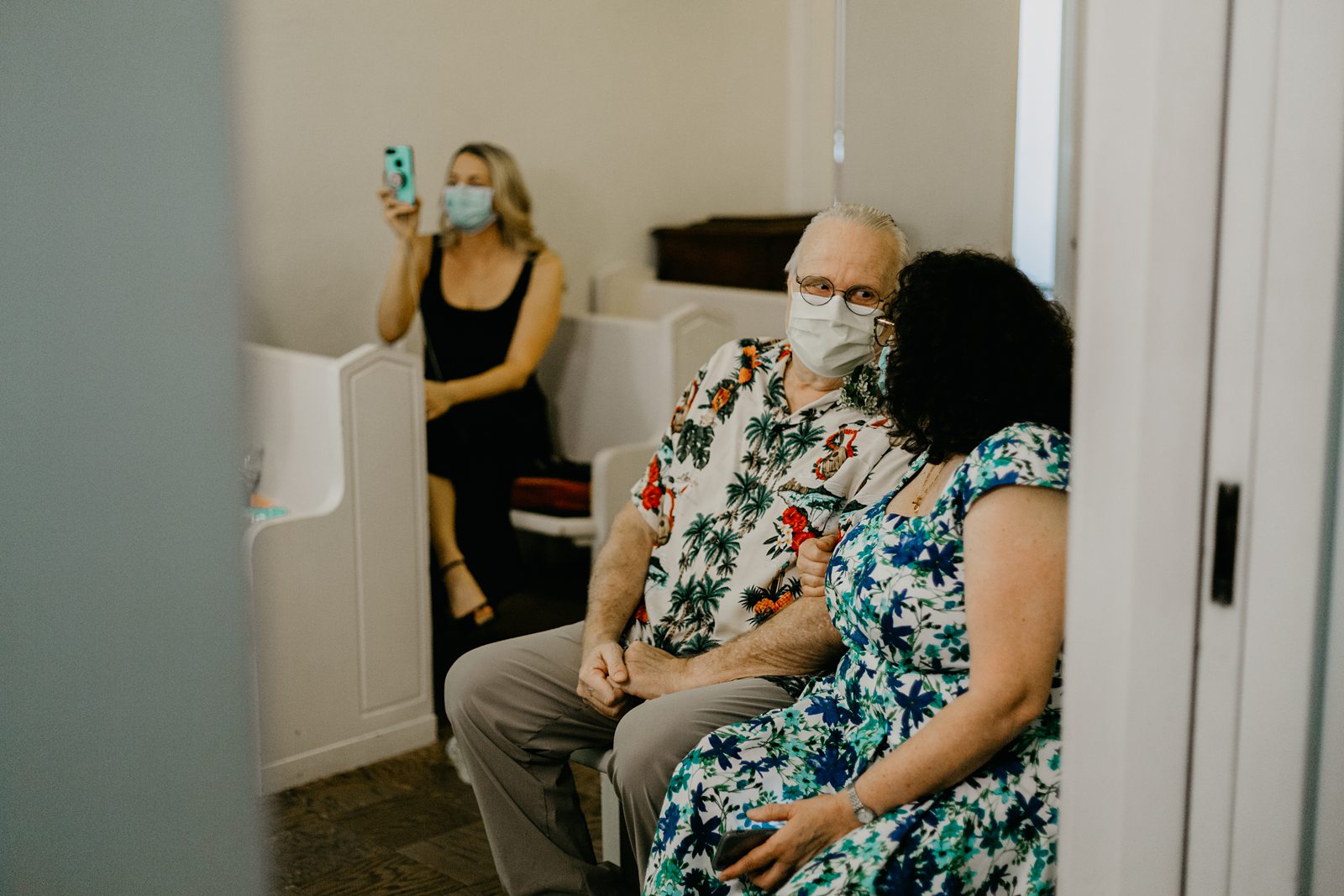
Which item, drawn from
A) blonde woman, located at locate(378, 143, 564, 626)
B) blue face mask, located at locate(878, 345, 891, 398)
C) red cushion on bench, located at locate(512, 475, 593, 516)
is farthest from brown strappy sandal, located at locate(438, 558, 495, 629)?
blue face mask, located at locate(878, 345, 891, 398)

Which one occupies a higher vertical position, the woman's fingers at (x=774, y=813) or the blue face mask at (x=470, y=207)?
the blue face mask at (x=470, y=207)

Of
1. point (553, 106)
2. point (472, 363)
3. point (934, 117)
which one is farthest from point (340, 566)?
point (934, 117)

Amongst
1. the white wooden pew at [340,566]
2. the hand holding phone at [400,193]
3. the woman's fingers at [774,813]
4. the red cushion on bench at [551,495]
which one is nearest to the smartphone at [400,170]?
the hand holding phone at [400,193]

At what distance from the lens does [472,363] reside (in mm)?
1736

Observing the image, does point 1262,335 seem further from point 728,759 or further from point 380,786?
point 380,786

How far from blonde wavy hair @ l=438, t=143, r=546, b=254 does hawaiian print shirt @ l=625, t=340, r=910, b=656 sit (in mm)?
361

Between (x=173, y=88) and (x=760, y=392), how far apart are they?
788 mm

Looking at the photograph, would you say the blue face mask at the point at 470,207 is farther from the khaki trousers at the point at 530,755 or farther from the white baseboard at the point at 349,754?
the white baseboard at the point at 349,754

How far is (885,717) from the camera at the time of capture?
3.84ft

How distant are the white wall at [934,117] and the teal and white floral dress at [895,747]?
0.27 meters

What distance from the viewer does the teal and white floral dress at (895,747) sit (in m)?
1.06

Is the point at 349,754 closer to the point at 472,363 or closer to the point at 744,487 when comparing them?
the point at 472,363

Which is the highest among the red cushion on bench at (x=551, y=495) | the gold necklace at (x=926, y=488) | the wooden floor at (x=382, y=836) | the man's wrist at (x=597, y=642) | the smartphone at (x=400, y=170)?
the smartphone at (x=400, y=170)

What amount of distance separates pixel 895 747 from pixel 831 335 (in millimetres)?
480
